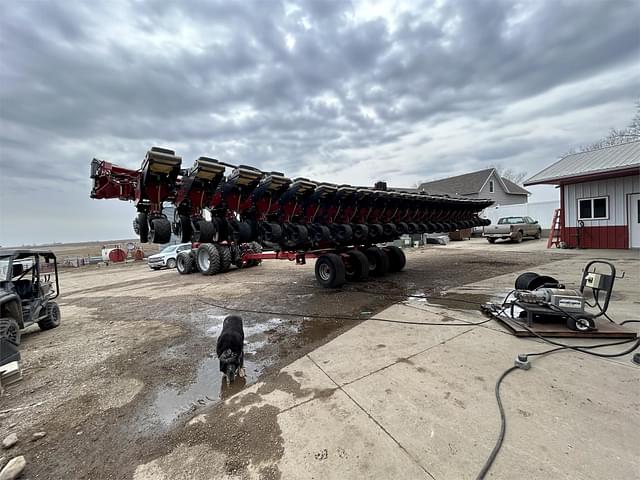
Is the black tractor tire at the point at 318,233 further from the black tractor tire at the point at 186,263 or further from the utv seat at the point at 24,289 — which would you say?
the black tractor tire at the point at 186,263

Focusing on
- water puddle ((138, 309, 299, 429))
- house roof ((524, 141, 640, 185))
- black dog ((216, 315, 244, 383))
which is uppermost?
house roof ((524, 141, 640, 185))

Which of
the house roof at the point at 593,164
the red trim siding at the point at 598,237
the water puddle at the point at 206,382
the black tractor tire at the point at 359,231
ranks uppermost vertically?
the house roof at the point at 593,164

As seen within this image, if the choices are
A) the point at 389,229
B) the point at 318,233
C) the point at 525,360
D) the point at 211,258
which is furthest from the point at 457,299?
the point at 211,258

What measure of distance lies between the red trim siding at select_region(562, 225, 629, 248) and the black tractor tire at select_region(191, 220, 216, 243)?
15480 millimetres

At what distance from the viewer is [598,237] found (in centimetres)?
1191

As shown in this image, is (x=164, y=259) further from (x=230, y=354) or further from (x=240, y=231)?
(x=230, y=354)

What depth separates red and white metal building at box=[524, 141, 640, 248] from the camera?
10.8 metres

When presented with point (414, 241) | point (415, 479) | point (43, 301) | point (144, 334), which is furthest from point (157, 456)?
point (414, 241)

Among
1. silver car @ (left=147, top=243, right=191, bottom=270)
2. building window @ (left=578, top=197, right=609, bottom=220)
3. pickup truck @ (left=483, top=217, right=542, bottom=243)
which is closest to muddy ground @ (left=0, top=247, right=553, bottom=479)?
silver car @ (left=147, top=243, right=191, bottom=270)

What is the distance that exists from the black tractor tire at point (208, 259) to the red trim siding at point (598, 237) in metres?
15.8

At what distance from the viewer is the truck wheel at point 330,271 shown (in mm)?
7043

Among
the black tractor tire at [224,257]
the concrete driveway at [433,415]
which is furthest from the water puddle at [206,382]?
the black tractor tire at [224,257]

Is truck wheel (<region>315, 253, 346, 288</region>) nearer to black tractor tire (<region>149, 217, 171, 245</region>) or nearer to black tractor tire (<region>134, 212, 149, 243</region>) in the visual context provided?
black tractor tire (<region>149, 217, 171, 245</region>)

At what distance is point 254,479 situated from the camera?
1707 mm
